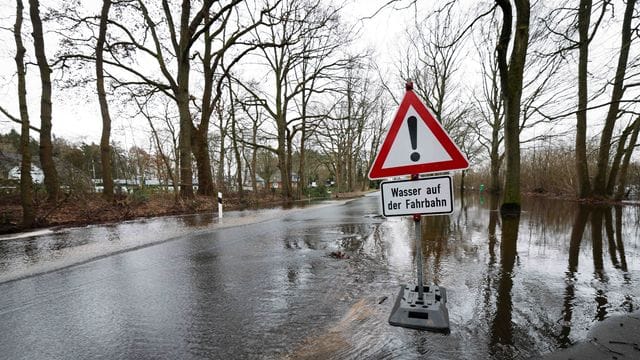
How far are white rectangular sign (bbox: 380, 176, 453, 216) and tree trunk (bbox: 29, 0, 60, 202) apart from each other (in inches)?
549

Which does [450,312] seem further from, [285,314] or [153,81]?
[153,81]

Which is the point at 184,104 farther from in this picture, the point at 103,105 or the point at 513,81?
the point at 513,81

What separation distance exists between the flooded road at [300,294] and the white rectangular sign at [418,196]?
1010 millimetres

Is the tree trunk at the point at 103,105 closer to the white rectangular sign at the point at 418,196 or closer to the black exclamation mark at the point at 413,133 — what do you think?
the white rectangular sign at the point at 418,196

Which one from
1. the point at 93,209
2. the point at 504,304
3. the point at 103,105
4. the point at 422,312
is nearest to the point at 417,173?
the point at 422,312

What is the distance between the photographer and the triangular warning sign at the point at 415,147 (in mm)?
2719

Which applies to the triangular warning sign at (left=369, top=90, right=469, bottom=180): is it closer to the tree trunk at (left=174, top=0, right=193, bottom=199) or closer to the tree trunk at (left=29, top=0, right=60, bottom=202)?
the tree trunk at (left=174, top=0, right=193, bottom=199)

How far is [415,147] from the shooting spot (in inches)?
111

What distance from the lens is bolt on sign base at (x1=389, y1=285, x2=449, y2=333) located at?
247 cm

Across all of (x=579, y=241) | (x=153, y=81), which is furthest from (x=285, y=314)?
(x=153, y=81)

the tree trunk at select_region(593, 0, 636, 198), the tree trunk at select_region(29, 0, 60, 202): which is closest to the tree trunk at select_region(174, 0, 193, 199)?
the tree trunk at select_region(29, 0, 60, 202)

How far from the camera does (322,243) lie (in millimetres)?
6238

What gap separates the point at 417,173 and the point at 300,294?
6.26 feet

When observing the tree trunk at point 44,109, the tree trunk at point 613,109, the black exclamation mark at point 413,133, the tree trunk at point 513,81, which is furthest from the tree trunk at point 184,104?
the tree trunk at point 613,109
